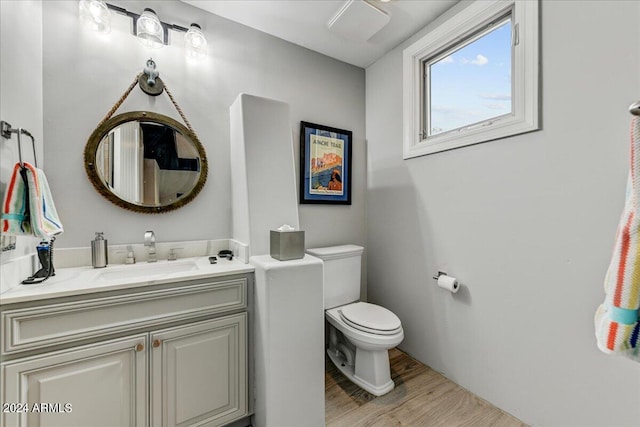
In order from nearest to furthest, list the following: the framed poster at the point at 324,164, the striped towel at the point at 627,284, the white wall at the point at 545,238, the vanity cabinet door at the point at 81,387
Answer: the striped towel at the point at 627,284 < the vanity cabinet door at the point at 81,387 < the white wall at the point at 545,238 < the framed poster at the point at 324,164

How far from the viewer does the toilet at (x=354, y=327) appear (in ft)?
5.53

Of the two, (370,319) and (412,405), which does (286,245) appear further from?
(412,405)

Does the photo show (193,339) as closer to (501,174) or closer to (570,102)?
(501,174)

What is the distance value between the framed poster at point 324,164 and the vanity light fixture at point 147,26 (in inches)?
34.5

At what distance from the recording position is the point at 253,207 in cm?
157

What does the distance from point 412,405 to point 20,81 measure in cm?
269

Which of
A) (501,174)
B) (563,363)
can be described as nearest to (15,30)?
(501,174)

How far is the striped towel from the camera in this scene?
49 cm

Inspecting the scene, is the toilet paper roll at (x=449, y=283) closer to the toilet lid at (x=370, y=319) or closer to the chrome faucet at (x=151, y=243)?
the toilet lid at (x=370, y=319)

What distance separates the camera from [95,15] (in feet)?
4.80

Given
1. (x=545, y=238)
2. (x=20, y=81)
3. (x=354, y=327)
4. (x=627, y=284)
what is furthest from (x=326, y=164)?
(x=627, y=284)

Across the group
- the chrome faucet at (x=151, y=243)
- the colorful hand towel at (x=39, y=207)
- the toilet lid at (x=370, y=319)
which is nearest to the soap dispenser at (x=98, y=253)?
the chrome faucet at (x=151, y=243)

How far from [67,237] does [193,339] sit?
931mm

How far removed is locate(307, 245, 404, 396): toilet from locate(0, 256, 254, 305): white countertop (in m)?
0.78
